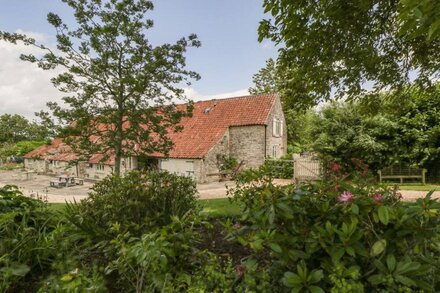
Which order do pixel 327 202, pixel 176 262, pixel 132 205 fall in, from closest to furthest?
pixel 327 202, pixel 176 262, pixel 132 205

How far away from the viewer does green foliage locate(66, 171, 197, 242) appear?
3.30 metres

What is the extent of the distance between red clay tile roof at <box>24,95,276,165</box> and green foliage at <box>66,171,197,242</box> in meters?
18.0

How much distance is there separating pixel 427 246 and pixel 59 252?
3.36m

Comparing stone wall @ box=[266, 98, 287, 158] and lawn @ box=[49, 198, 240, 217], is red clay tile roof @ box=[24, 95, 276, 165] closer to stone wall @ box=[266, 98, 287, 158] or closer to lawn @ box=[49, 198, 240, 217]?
stone wall @ box=[266, 98, 287, 158]

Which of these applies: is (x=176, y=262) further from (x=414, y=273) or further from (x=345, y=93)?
(x=345, y=93)

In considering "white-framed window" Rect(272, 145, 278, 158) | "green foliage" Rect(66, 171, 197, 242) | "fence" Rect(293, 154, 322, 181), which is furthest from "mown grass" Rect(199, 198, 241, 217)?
"white-framed window" Rect(272, 145, 278, 158)

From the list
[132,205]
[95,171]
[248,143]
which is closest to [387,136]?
[248,143]

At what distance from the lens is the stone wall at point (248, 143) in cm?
2391

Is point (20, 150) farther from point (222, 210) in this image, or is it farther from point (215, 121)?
point (222, 210)

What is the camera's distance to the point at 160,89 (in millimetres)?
11844

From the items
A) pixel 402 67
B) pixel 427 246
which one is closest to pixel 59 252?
pixel 427 246

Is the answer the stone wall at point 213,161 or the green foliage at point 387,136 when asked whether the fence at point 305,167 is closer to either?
the green foliage at point 387,136

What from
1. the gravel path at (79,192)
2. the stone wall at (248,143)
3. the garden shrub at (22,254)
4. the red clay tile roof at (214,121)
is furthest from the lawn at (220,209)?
the stone wall at (248,143)

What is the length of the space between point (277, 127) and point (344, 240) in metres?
24.2
